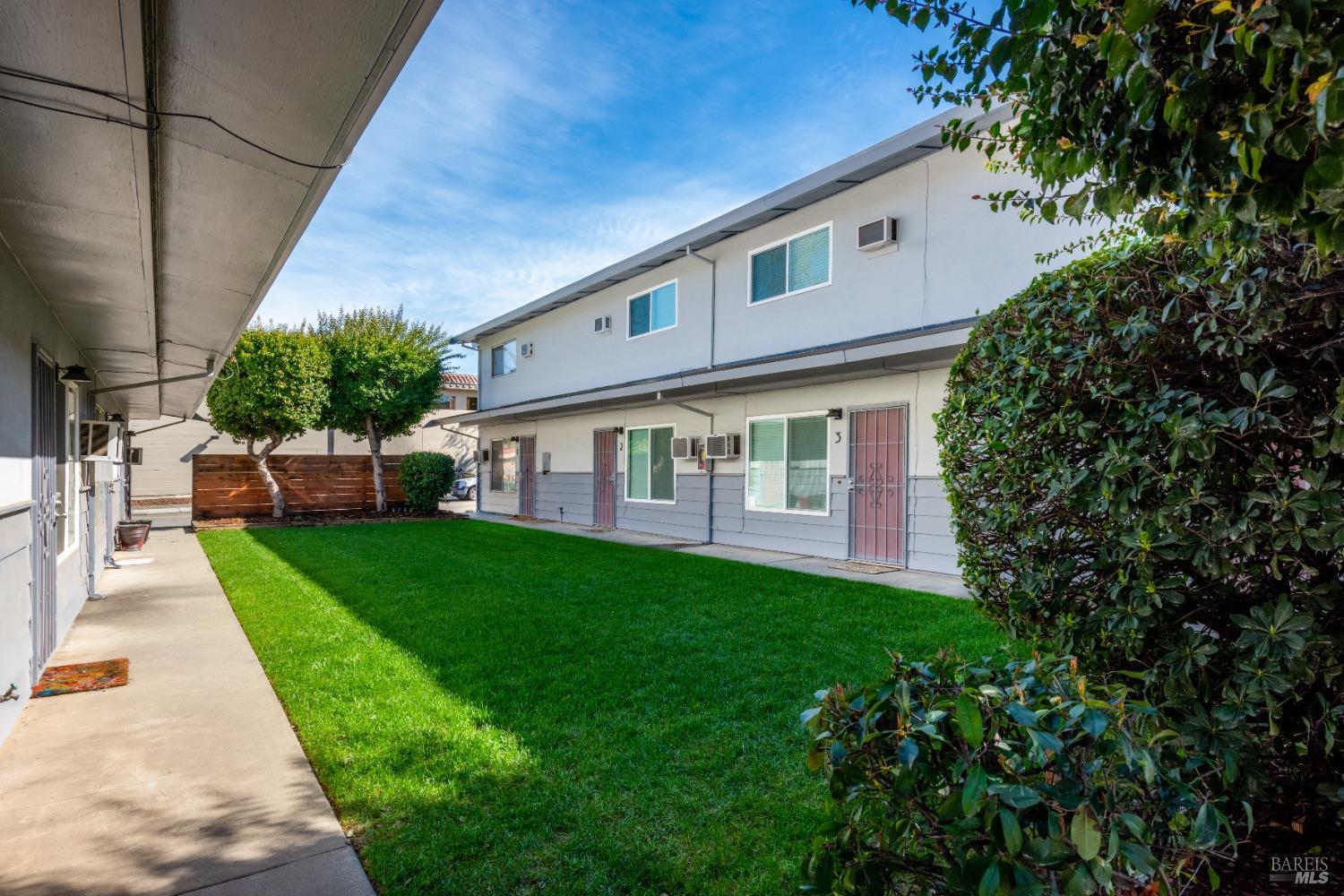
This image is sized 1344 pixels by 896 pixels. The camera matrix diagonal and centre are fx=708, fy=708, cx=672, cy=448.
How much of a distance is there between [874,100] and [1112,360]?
6.41 meters

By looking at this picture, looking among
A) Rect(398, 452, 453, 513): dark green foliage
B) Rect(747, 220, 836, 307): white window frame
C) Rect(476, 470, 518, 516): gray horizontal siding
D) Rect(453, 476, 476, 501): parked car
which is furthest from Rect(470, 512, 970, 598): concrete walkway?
Rect(453, 476, 476, 501): parked car

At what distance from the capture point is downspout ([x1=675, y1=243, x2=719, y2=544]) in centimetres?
1219

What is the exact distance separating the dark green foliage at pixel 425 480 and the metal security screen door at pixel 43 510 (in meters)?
12.6

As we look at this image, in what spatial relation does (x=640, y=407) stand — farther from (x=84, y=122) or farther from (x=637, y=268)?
(x=84, y=122)

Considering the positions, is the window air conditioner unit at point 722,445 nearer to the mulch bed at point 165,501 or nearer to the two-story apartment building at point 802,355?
the two-story apartment building at point 802,355

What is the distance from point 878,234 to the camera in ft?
29.9

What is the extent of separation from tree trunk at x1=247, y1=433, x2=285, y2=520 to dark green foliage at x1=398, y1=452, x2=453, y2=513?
286cm

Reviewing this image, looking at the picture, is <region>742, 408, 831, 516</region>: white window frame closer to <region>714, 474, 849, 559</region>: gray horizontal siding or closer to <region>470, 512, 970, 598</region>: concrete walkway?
<region>714, 474, 849, 559</region>: gray horizontal siding

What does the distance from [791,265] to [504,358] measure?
1136 cm

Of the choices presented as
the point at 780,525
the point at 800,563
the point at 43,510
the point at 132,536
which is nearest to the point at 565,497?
the point at 780,525

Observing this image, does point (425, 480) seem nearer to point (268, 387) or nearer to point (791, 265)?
point (268, 387)

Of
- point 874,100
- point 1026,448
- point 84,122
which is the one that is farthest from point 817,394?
point 84,122

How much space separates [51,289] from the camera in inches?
180

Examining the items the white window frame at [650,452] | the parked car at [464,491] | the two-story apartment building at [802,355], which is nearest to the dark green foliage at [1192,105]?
the two-story apartment building at [802,355]
